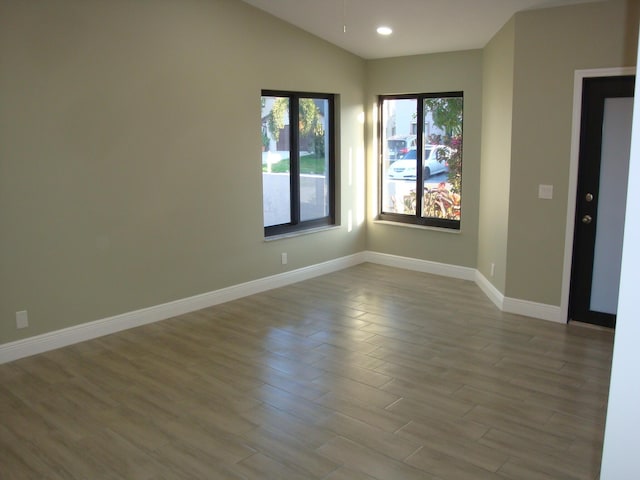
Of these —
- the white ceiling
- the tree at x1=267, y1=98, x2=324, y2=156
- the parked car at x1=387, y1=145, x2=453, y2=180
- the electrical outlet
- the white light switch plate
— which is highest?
the white ceiling

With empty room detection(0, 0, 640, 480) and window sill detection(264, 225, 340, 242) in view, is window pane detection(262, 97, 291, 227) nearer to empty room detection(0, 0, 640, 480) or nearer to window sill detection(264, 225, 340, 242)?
empty room detection(0, 0, 640, 480)

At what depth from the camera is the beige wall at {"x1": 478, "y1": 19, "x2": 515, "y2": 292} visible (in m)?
5.21

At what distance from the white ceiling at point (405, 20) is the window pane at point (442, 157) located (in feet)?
2.18

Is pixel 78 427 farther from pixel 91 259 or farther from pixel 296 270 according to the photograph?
pixel 296 270

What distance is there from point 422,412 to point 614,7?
3.45m

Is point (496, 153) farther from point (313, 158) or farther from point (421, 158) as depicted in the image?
point (313, 158)

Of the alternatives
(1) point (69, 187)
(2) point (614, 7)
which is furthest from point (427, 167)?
(1) point (69, 187)

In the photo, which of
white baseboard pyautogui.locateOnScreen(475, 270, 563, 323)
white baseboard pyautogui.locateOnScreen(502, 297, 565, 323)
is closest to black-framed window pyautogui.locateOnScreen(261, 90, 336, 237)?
white baseboard pyautogui.locateOnScreen(475, 270, 563, 323)

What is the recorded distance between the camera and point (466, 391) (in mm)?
3748

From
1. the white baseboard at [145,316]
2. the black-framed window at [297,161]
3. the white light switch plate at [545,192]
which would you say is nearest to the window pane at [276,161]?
the black-framed window at [297,161]

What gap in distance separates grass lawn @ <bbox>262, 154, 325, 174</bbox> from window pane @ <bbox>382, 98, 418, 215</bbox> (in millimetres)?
920

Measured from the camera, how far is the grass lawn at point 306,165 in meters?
6.32

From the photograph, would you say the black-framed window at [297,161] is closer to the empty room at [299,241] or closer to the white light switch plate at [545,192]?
the empty room at [299,241]

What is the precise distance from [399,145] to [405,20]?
1883 millimetres
